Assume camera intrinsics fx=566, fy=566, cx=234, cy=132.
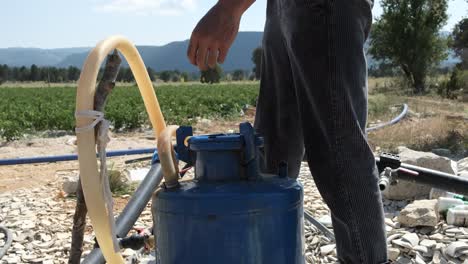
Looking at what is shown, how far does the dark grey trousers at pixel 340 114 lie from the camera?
141 centimetres

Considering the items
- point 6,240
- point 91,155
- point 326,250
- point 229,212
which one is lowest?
point 6,240

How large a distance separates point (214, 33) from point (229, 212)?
484 mm

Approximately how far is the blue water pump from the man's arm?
0.81ft

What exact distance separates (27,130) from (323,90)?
33.4ft

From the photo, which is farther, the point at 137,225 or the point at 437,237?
the point at 137,225

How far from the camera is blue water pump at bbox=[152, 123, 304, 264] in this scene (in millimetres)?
1203

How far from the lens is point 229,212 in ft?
3.93

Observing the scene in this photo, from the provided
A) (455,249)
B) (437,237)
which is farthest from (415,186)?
(455,249)

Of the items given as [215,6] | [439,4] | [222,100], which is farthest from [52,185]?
[439,4]

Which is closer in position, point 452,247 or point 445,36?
point 452,247

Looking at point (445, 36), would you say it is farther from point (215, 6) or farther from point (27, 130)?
point (215, 6)

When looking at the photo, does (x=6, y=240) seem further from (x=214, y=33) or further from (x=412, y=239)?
(x=214, y=33)

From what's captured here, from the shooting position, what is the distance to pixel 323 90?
1.43 meters

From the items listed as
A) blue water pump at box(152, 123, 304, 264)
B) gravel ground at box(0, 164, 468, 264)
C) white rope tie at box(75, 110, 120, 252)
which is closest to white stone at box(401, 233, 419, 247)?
gravel ground at box(0, 164, 468, 264)
